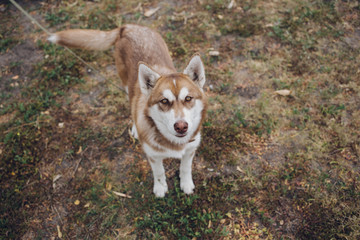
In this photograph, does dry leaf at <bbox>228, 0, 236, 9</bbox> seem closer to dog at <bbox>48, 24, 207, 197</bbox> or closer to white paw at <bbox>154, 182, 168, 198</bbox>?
dog at <bbox>48, 24, 207, 197</bbox>

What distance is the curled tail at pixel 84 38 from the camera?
367 centimetres

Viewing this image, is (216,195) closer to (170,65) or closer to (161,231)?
(161,231)

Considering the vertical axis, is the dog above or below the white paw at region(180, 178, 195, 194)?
above

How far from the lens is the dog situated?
269 cm

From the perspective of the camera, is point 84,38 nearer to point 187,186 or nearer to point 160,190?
point 160,190

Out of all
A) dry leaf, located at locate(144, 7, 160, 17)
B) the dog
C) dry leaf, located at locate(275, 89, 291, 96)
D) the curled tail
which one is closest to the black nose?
the dog

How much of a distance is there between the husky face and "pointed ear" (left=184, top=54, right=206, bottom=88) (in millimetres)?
87

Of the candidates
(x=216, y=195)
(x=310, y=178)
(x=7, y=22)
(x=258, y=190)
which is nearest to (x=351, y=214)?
(x=310, y=178)

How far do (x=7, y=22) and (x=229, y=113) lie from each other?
21.1ft

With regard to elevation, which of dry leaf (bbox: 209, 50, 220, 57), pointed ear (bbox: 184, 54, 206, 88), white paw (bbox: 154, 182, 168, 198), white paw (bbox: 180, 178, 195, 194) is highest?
pointed ear (bbox: 184, 54, 206, 88)

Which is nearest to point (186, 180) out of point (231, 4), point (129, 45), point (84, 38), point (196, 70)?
point (196, 70)

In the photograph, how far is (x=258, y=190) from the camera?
11.5ft

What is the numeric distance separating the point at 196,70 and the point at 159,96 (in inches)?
23.0

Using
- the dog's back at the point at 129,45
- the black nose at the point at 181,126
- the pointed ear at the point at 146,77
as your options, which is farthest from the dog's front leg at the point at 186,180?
the dog's back at the point at 129,45
